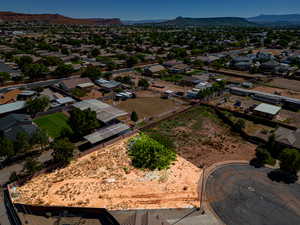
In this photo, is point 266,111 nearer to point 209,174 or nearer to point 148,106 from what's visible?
point 209,174

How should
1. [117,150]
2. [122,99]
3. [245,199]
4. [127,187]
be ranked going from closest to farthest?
[245,199], [127,187], [117,150], [122,99]

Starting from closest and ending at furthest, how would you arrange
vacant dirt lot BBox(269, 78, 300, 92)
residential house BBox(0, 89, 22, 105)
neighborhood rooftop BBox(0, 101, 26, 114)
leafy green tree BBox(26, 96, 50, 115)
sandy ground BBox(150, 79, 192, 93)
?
leafy green tree BBox(26, 96, 50, 115) → neighborhood rooftop BBox(0, 101, 26, 114) → residential house BBox(0, 89, 22, 105) → sandy ground BBox(150, 79, 192, 93) → vacant dirt lot BBox(269, 78, 300, 92)

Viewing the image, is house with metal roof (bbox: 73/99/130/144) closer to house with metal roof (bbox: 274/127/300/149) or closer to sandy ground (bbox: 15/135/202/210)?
sandy ground (bbox: 15/135/202/210)

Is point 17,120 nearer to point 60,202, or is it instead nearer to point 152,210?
point 60,202

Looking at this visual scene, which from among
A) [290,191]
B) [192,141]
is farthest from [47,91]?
[290,191]

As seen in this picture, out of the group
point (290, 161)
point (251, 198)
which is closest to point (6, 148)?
point (251, 198)

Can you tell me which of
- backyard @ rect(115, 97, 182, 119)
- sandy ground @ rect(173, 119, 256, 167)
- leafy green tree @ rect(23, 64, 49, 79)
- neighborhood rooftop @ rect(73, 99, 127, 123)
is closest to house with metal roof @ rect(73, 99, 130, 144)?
neighborhood rooftop @ rect(73, 99, 127, 123)

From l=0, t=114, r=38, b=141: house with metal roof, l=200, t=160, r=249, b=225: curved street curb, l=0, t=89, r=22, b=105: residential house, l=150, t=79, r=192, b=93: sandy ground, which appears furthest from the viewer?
l=150, t=79, r=192, b=93: sandy ground

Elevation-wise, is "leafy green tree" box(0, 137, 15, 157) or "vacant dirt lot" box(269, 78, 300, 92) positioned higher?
"leafy green tree" box(0, 137, 15, 157)
